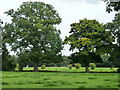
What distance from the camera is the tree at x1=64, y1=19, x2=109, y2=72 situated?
41.0 metres

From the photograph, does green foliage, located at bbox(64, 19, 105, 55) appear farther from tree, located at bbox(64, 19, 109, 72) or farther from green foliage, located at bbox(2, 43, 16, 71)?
green foliage, located at bbox(2, 43, 16, 71)

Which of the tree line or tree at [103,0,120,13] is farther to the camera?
the tree line

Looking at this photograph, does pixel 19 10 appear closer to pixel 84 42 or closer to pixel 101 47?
pixel 84 42

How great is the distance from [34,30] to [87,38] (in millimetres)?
11508

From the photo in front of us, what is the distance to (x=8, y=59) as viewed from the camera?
157 ft

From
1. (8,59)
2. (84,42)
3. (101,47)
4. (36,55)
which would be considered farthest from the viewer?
(8,59)

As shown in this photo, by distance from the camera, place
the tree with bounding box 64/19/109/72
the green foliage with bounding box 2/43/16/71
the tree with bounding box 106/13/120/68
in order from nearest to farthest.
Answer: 1. the tree with bounding box 106/13/120/68
2. the tree with bounding box 64/19/109/72
3. the green foliage with bounding box 2/43/16/71

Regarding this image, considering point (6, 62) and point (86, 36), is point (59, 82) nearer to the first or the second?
point (86, 36)

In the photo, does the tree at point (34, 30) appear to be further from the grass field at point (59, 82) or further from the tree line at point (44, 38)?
the grass field at point (59, 82)

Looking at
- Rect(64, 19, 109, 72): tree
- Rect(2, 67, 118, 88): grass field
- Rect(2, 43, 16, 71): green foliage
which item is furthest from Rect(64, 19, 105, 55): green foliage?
Rect(2, 67, 118, 88): grass field

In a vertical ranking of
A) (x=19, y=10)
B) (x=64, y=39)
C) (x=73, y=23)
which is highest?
(x=19, y=10)

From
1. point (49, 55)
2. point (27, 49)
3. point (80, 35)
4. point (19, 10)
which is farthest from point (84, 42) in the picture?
point (19, 10)

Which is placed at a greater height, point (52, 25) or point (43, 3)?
point (43, 3)

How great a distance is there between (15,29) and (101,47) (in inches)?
743
